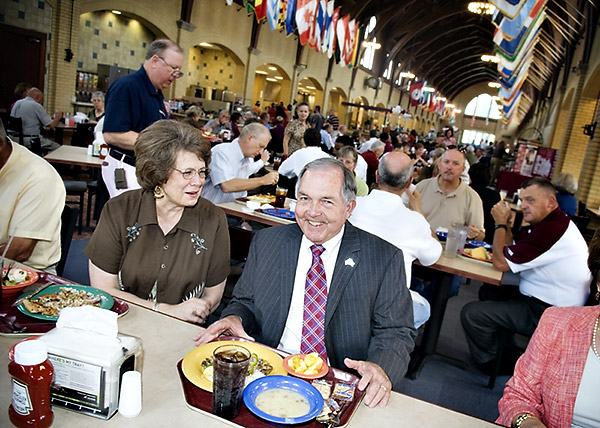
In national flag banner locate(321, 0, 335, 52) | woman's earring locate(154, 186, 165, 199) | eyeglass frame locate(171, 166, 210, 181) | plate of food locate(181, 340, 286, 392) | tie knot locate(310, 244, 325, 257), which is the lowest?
plate of food locate(181, 340, 286, 392)

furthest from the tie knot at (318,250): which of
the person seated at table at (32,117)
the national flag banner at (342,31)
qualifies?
the national flag banner at (342,31)

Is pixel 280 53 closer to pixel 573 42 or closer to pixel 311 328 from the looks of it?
pixel 573 42

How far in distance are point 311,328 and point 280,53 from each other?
17.0 metres

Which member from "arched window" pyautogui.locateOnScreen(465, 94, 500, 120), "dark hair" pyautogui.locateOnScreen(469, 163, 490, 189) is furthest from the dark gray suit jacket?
"arched window" pyautogui.locateOnScreen(465, 94, 500, 120)

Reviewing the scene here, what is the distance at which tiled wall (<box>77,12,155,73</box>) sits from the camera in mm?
12125

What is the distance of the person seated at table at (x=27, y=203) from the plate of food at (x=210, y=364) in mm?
1160

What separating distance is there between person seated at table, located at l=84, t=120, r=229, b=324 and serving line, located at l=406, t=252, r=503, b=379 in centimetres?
164

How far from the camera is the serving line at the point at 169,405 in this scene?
1.12 metres

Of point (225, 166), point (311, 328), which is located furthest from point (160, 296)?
point (225, 166)

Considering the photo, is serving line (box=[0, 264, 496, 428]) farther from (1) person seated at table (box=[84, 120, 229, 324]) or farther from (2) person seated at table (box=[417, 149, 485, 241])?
(2) person seated at table (box=[417, 149, 485, 241])

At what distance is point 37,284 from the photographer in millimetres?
1731

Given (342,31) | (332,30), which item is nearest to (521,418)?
(332,30)

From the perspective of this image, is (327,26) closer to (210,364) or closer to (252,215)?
(252,215)

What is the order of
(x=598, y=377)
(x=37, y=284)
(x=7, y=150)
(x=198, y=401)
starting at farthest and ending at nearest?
(x=7, y=150) < (x=37, y=284) < (x=598, y=377) < (x=198, y=401)
